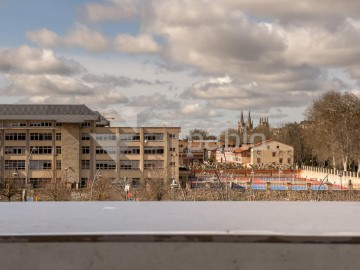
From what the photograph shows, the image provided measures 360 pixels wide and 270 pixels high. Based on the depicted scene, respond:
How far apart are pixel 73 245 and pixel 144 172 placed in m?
58.5

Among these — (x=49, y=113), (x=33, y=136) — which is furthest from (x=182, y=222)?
(x=49, y=113)

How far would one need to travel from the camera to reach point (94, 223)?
6469mm

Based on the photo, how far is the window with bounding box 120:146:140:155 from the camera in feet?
211

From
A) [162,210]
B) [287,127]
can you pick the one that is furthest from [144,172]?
[162,210]

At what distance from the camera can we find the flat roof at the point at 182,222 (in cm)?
567

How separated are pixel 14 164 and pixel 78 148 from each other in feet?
25.8

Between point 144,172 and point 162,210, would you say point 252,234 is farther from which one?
point 144,172

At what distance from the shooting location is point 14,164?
6250cm

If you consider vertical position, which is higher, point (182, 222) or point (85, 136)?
point (85, 136)

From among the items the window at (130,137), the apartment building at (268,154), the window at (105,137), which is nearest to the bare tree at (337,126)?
the window at (130,137)

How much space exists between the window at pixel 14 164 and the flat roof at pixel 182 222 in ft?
183

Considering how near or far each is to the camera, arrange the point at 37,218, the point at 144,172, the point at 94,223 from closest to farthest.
Result: the point at 94,223 < the point at 37,218 < the point at 144,172

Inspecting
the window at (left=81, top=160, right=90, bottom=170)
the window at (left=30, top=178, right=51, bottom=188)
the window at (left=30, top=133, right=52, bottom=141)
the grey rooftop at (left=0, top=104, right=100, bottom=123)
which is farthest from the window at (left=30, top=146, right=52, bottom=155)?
the window at (left=81, top=160, right=90, bottom=170)

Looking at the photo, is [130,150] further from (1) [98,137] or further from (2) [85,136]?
(2) [85,136]
